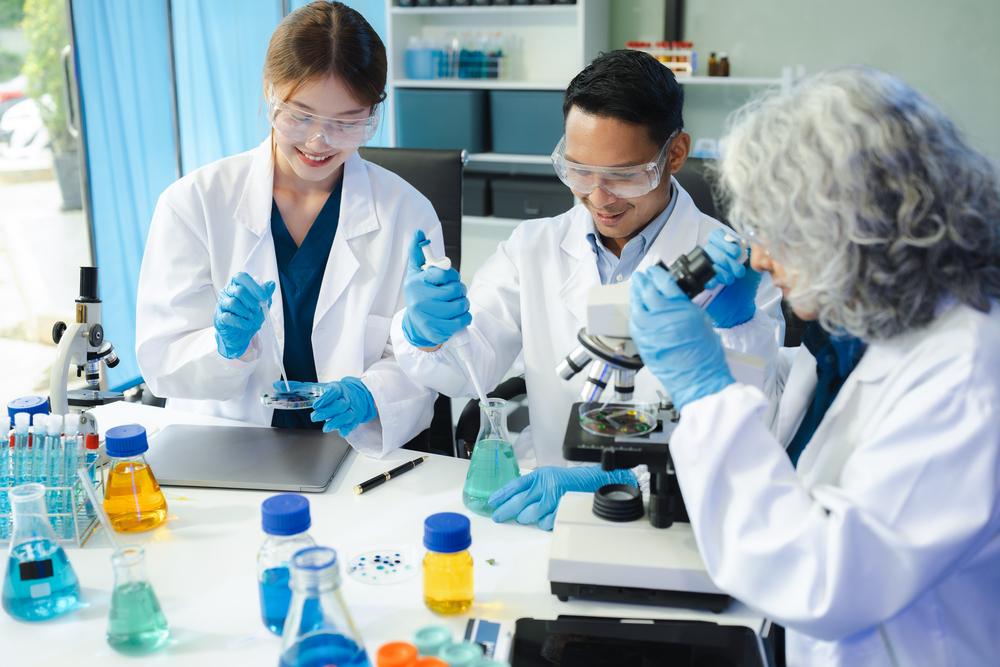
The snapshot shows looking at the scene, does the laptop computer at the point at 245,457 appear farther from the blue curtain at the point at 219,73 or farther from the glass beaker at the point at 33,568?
the blue curtain at the point at 219,73

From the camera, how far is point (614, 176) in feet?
5.39

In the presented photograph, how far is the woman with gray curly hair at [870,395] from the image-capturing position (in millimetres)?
993

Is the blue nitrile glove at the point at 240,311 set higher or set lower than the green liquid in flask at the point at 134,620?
higher

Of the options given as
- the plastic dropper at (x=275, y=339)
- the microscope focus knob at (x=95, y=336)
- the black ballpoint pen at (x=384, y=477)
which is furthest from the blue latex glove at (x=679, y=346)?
the microscope focus knob at (x=95, y=336)

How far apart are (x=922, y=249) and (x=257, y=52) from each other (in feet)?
11.3

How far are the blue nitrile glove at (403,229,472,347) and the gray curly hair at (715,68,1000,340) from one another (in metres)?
0.66

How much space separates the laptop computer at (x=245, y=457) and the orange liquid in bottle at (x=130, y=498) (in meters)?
0.15

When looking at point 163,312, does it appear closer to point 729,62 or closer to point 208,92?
point 208,92

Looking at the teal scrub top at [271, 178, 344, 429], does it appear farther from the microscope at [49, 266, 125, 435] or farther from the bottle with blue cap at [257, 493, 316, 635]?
the bottle with blue cap at [257, 493, 316, 635]

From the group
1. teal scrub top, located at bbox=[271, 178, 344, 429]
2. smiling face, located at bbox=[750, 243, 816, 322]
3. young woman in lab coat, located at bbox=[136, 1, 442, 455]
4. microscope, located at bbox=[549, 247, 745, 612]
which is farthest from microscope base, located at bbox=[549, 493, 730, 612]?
teal scrub top, located at bbox=[271, 178, 344, 429]

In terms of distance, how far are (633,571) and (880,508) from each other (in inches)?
12.8

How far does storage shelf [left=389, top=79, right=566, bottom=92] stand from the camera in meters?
3.80

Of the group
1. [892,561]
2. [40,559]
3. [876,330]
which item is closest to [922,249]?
[876,330]

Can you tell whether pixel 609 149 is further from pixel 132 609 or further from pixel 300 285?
pixel 132 609
